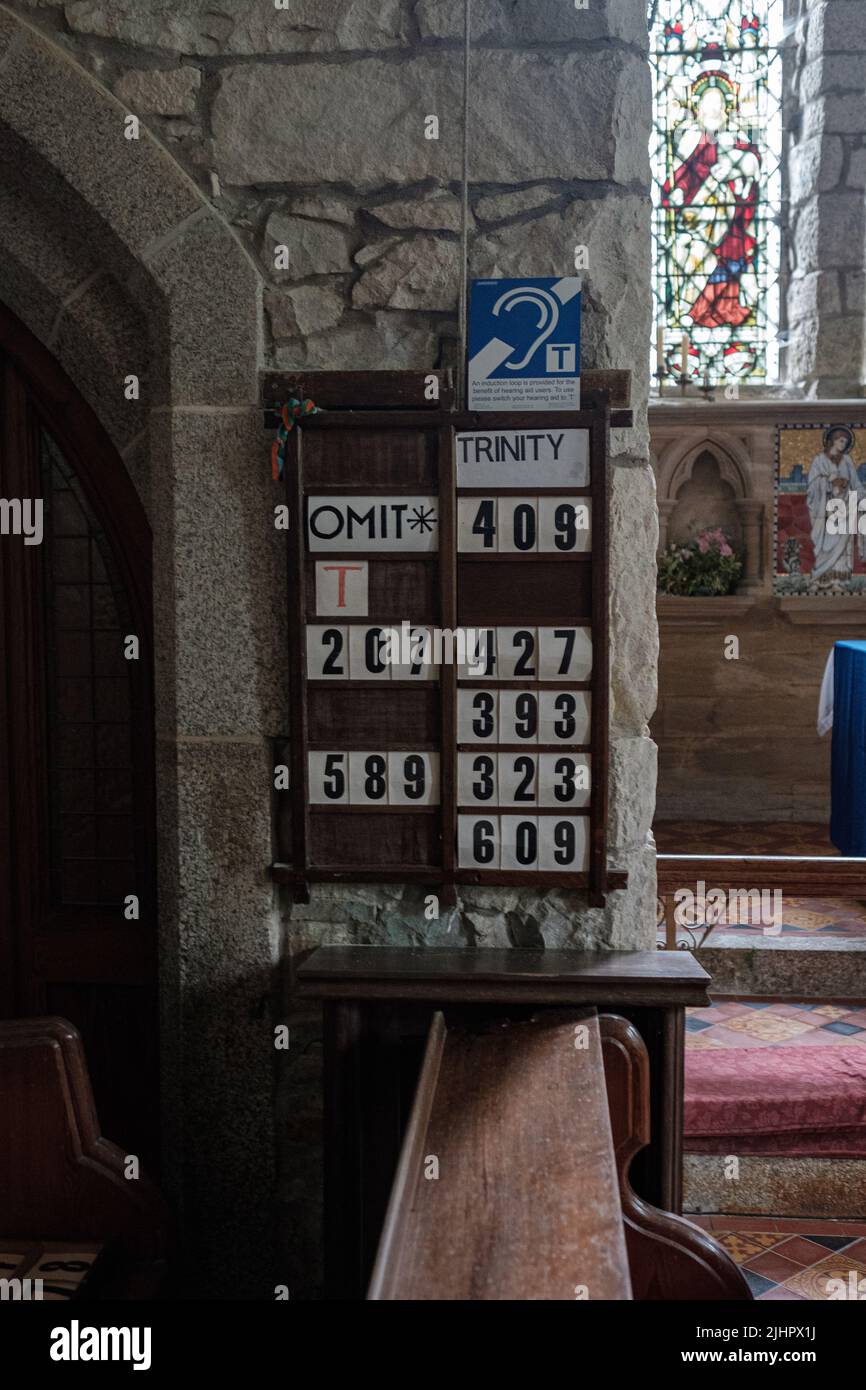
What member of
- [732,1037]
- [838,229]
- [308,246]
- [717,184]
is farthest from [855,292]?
[308,246]

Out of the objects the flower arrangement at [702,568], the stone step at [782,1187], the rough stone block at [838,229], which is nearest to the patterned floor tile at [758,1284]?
the stone step at [782,1187]

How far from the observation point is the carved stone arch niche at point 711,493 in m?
6.65

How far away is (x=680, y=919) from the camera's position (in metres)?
4.09

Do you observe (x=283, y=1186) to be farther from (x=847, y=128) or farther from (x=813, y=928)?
(x=847, y=128)

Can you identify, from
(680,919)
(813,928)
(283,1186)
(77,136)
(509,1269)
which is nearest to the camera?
(509,1269)

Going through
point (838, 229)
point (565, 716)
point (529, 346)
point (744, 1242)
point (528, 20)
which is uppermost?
point (838, 229)

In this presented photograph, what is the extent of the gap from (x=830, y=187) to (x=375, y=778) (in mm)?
5581

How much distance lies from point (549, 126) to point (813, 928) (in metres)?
3.47

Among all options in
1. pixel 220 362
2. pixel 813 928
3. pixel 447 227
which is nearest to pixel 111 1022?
pixel 220 362

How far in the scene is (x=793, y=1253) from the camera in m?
2.85

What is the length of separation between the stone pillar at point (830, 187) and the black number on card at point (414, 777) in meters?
5.16

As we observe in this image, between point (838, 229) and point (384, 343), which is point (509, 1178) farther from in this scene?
point (838, 229)

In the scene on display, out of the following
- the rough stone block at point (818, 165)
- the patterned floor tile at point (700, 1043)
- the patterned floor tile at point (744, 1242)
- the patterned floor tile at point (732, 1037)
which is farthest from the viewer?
the rough stone block at point (818, 165)

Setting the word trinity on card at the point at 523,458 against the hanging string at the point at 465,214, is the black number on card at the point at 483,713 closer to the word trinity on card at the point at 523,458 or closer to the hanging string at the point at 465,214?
the word trinity on card at the point at 523,458
